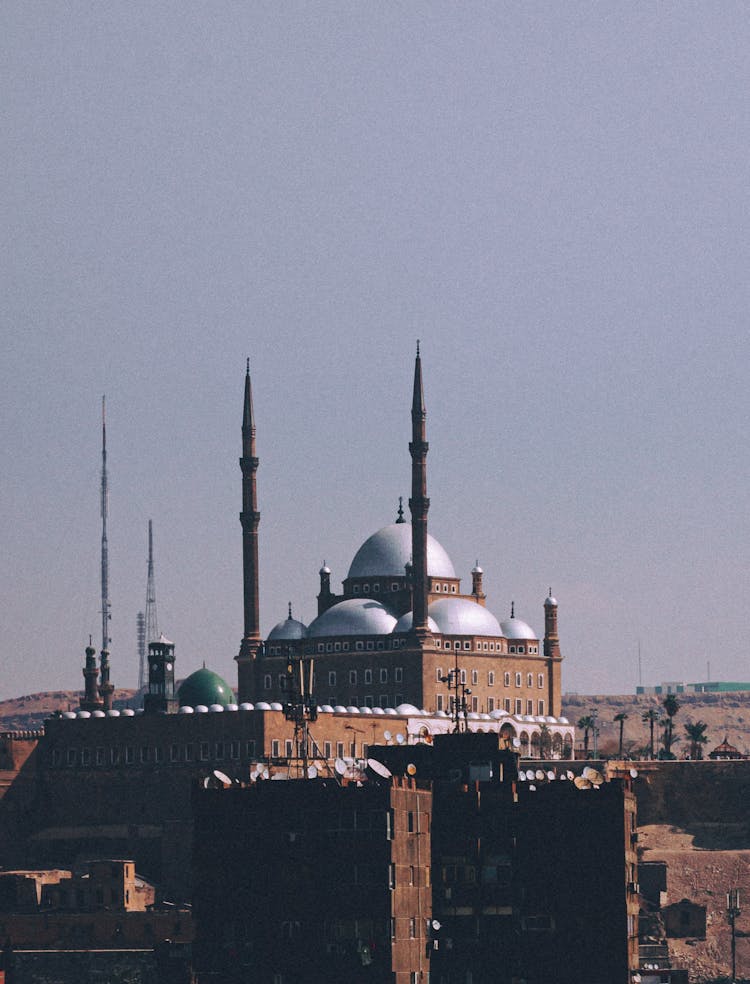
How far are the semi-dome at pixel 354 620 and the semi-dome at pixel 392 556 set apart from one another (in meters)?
2.80

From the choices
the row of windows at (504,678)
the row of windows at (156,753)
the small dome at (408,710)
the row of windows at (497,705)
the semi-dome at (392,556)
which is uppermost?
the semi-dome at (392,556)

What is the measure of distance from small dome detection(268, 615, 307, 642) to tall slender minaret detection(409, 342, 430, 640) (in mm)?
10441

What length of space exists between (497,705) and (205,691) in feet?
58.2

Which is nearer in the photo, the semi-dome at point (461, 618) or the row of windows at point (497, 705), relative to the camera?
the row of windows at point (497, 705)

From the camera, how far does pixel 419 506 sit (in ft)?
553

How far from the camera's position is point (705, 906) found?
146 metres

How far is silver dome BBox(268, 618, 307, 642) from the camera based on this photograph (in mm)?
176375

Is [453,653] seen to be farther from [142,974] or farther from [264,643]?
[142,974]

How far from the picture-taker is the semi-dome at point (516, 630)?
175750 mm

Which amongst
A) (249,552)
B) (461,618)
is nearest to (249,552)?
(249,552)

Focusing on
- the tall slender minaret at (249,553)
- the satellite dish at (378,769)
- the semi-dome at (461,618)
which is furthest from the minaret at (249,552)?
the satellite dish at (378,769)

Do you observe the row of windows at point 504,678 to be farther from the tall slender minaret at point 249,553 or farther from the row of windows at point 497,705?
the tall slender minaret at point 249,553

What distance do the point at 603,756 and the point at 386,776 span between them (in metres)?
71.7

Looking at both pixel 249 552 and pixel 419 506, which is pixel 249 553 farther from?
pixel 419 506
